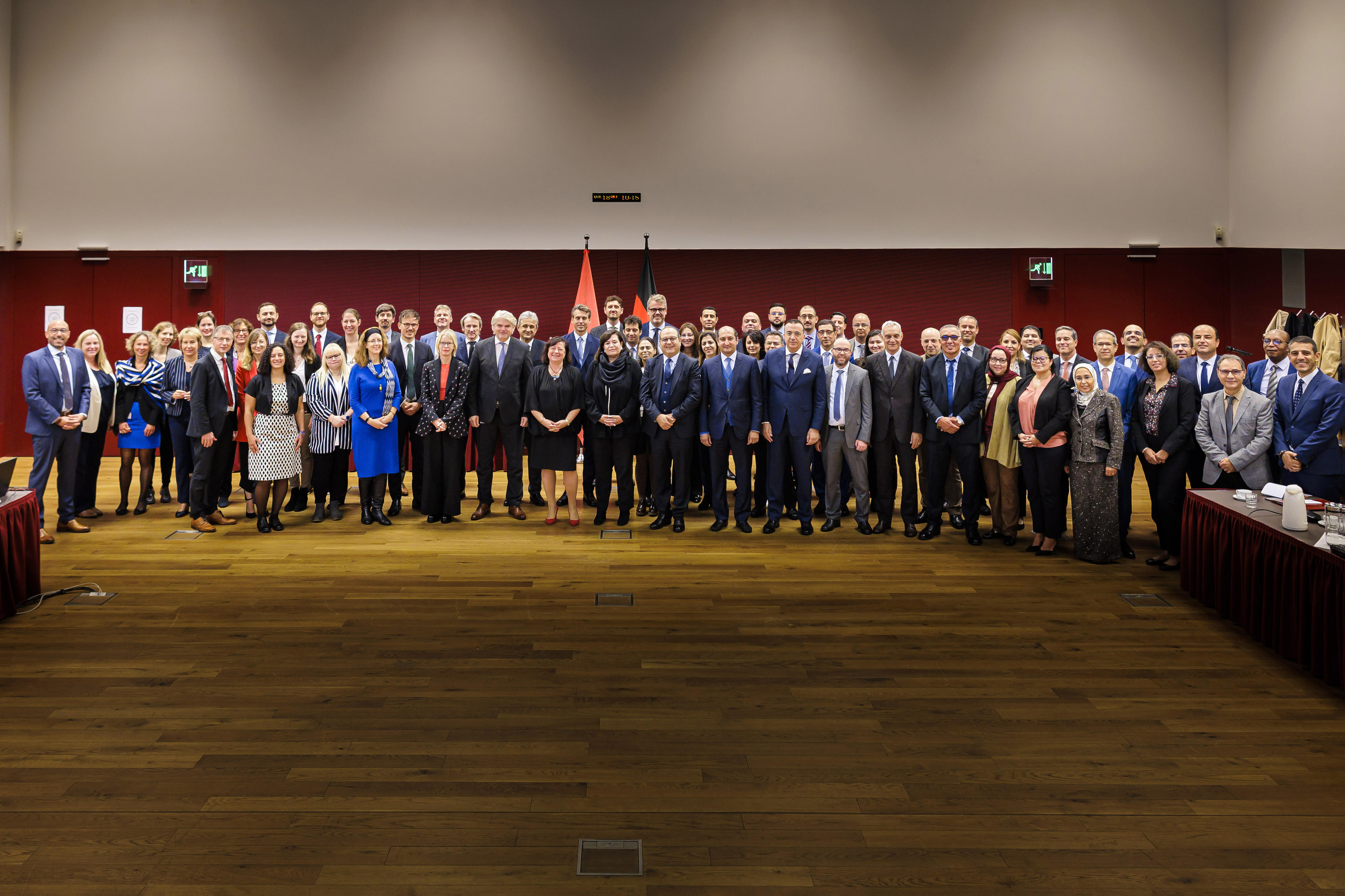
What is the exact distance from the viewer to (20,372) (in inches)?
449

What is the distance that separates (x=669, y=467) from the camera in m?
7.36

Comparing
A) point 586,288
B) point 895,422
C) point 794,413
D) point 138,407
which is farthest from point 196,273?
point 895,422

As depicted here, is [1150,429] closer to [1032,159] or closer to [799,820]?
[799,820]

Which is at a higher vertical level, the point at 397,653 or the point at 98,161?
the point at 98,161

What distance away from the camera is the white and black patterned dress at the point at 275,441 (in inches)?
267

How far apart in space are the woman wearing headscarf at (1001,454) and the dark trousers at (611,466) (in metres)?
2.78

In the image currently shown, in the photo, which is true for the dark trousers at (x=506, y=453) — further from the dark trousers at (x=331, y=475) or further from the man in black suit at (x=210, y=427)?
the man in black suit at (x=210, y=427)

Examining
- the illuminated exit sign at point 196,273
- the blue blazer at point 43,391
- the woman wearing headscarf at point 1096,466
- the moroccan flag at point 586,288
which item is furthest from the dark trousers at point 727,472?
the illuminated exit sign at point 196,273

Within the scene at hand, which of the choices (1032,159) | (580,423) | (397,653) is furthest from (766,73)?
(397,653)

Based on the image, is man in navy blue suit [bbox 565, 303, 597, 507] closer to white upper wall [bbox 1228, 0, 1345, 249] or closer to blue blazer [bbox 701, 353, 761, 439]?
blue blazer [bbox 701, 353, 761, 439]

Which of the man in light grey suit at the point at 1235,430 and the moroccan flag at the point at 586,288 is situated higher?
the moroccan flag at the point at 586,288

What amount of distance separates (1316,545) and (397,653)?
14.2 feet

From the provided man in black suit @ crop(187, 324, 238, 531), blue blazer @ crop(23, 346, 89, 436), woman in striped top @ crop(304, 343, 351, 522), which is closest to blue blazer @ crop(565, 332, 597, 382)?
woman in striped top @ crop(304, 343, 351, 522)

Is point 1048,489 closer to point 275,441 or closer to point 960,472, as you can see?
point 960,472
